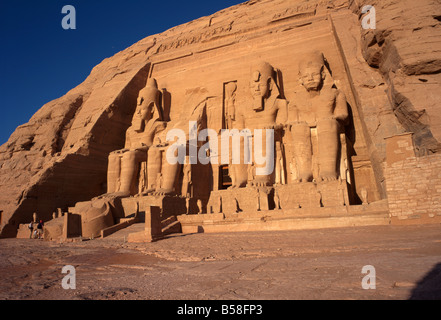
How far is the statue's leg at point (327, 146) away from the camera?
880cm

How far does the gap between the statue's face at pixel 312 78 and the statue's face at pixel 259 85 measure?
1.24m

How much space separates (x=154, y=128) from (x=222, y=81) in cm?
311

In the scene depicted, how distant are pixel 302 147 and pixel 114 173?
19.7 ft

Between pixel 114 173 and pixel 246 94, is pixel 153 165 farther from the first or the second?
pixel 246 94

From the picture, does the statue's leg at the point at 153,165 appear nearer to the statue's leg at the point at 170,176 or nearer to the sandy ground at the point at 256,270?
the statue's leg at the point at 170,176

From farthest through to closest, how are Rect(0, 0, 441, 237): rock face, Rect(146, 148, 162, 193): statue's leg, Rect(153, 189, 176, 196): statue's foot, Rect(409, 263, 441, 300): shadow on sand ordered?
1. Rect(146, 148, 162, 193): statue's leg
2. Rect(153, 189, 176, 196): statue's foot
3. Rect(0, 0, 441, 237): rock face
4. Rect(409, 263, 441, 300): shadow on sand

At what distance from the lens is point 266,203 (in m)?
8.62

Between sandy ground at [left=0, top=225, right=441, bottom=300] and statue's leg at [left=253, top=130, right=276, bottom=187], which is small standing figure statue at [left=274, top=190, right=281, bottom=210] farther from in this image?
sandy ground at [left=0, top=225, right=441, bottom=300]

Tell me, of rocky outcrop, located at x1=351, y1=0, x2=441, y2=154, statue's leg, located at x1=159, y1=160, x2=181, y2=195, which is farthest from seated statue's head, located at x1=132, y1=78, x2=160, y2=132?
rocky outcrop, located at x1=351, y1=0, x2=441, y2=154

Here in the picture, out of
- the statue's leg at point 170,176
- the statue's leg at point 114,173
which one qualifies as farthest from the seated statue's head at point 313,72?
the statue's leg at point 114,173

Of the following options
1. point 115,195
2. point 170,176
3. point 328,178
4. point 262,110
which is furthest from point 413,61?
point 115,195

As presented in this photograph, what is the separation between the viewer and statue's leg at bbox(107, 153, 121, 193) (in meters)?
10.9
